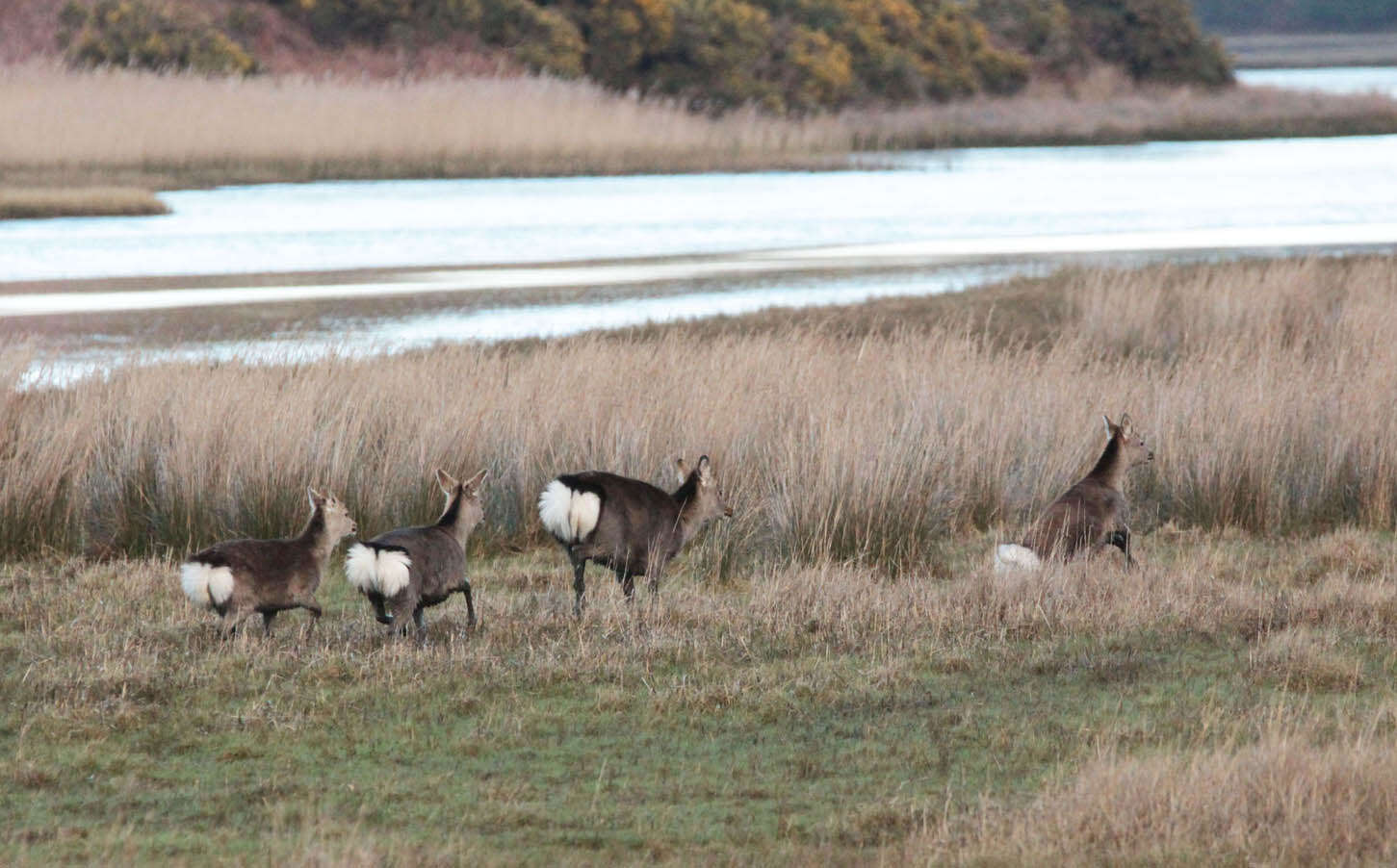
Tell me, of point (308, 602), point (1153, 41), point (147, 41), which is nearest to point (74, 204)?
point (147, 41)

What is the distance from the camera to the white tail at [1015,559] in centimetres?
960

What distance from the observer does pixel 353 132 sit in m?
41.4

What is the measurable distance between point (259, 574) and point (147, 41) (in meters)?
45.0

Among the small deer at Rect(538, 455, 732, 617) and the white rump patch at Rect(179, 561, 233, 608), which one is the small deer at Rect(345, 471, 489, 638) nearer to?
the small deer at Rect(538, 455, 732, 617)

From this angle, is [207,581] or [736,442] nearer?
[207,581]

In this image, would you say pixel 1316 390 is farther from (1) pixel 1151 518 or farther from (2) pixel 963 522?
(2) pixel 963 522

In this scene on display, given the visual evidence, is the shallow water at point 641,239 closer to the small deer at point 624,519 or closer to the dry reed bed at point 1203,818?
the small deer at point 624,519

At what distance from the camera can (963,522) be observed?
476 inches

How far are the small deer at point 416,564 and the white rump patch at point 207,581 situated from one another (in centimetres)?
53

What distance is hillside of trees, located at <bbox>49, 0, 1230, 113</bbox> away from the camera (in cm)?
5153

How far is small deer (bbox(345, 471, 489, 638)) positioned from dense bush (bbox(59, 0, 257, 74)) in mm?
41975

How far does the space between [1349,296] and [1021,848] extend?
15.0m

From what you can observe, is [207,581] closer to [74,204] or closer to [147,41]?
[74,204]

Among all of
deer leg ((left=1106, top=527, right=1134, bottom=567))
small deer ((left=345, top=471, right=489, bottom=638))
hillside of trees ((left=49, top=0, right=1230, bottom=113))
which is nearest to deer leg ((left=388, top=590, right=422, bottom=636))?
small deer ((left=345, top=471, right=489, bottom=638))
